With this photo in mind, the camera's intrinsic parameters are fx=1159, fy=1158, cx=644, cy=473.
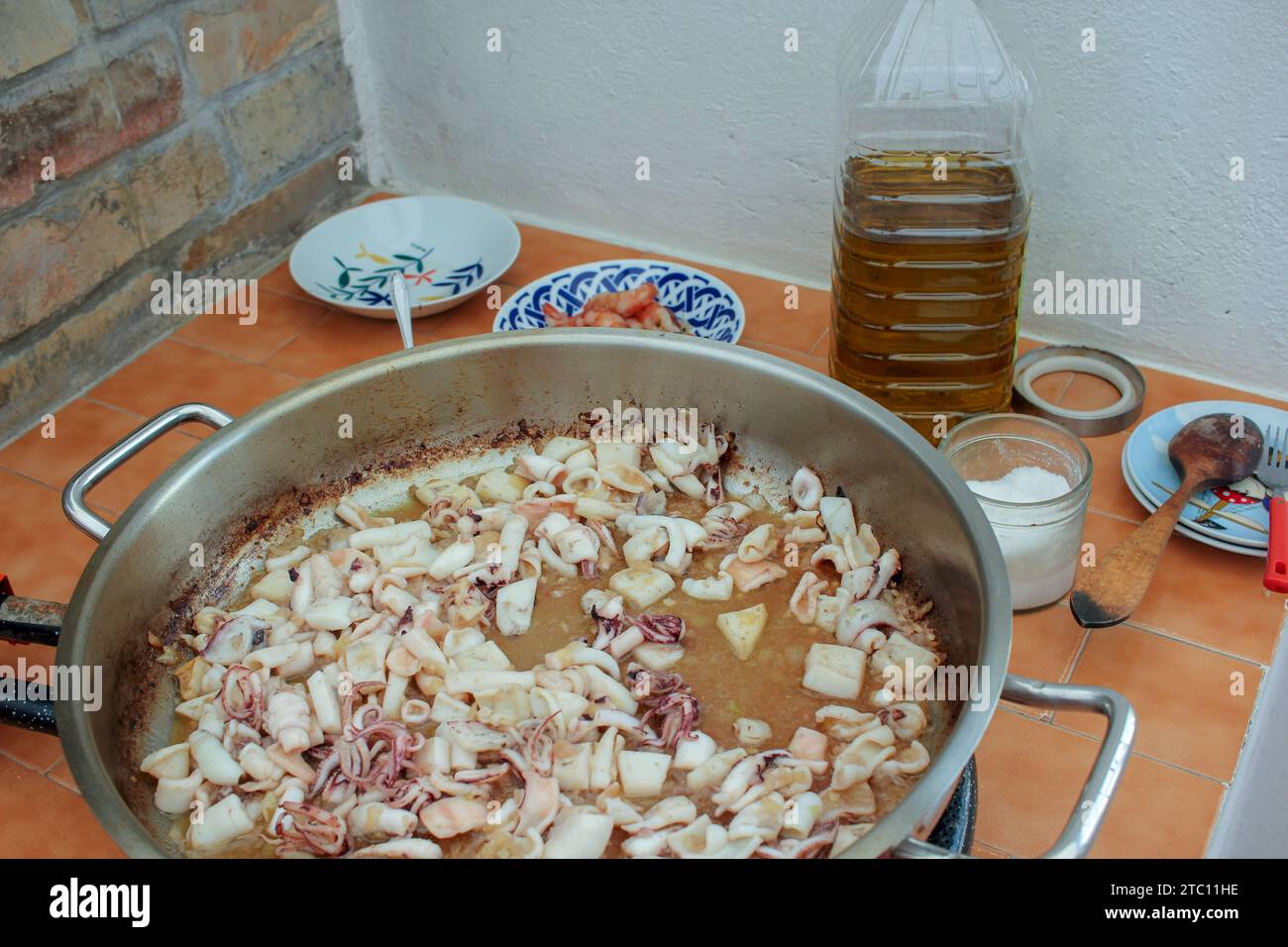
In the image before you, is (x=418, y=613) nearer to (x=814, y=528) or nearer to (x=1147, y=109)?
(x=814, y=528)

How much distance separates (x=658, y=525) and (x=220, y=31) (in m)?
0.95

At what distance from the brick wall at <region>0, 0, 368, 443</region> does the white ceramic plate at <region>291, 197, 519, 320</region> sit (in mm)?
116

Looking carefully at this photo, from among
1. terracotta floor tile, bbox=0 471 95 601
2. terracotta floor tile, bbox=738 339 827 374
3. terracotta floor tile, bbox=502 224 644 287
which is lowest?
terracotta floor tile, bbox=0 471 95 601

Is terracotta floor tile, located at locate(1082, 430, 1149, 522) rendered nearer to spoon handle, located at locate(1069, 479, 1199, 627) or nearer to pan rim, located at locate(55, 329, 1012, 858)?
spoon handle, located at locate(1069, 479, 1199, 627)

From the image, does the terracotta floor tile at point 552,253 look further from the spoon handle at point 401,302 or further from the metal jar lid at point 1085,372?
the metal jar lid at point 1085,372

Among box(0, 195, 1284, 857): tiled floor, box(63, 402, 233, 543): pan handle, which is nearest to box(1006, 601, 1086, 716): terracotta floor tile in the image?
box(0, 195, 1284, 857): tiled floor

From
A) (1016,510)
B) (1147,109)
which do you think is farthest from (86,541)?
(1147,109)

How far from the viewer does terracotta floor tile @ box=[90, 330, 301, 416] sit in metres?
1.49

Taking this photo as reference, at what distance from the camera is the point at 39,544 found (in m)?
1.30

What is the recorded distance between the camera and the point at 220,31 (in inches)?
60.7
